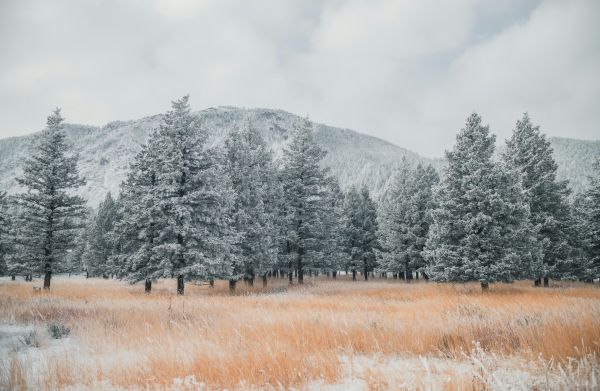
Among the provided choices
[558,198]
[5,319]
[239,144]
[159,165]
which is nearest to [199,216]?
[159,165]

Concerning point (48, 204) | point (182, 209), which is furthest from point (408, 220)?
point (48, 204)

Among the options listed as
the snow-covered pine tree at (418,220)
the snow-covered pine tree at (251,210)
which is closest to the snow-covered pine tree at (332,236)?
the snow-covered pine tree at (251,210)

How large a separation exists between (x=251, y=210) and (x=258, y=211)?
531 millimetres

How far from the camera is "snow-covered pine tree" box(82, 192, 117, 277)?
51666mm

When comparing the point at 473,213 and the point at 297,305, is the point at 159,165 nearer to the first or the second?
the point at 297,305

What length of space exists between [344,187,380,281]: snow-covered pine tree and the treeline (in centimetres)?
1383

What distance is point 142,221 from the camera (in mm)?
22516

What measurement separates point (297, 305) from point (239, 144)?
50.3 feet

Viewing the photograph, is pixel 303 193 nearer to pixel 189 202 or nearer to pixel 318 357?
pixel 189 202

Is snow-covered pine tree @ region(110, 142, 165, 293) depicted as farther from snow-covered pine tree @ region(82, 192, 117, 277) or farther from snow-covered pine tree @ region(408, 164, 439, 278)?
snow-covered pine tree @ region(82, 192, 117, 277)

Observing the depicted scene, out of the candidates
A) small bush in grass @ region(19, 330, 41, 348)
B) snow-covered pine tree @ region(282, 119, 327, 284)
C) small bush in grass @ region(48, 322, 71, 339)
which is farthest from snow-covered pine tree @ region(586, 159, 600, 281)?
small bush in grass @ region(19, 330, 41, 348)

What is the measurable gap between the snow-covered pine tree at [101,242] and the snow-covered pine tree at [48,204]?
2770cm

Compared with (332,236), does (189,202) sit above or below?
above

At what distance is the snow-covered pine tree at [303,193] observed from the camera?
28.1 metres
